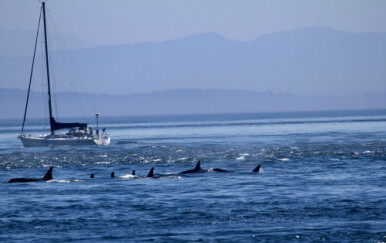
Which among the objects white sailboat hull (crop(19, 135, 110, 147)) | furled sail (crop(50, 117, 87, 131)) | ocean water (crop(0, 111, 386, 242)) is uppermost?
furled sail (crop(50, 117, 87, 131))

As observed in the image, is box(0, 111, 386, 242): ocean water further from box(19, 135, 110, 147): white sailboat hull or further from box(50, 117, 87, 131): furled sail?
box(50, 117, 87, 131): furled sail

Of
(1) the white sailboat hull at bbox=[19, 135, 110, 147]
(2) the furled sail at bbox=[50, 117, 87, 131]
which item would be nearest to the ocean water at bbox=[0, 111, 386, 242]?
(1) the white sailboat hull at bbox=[19, 135, 110, 147]

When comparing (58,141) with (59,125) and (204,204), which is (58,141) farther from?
(204,204)

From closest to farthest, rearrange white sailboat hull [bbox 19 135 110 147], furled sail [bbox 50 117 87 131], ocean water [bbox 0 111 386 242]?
ocean water [bbox 0 111 386 242], white sailboat hull [bbox 19 135 110 147], furled sail [bbox 50 117 87 131]

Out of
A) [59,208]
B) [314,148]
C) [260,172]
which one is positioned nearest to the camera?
[59,208]

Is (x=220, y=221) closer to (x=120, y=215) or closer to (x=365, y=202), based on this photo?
(x=120, y=215)

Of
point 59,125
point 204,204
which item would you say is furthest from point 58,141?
point 204,204

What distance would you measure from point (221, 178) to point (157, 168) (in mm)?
10473

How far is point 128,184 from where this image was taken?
41875mm

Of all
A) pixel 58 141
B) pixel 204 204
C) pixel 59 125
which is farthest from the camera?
pixel 59 125

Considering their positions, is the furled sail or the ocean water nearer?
the ocean water

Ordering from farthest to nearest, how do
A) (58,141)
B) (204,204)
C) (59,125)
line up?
1. (59,125)
2. (58,141)
3. (204,204)

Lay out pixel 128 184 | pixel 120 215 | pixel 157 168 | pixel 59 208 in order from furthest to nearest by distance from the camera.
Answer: pixel 157 168 < pixel 128 184 < pixel 59 208 < pixel 120 215

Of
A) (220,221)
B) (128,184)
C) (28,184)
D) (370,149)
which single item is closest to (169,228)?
(220,221)
